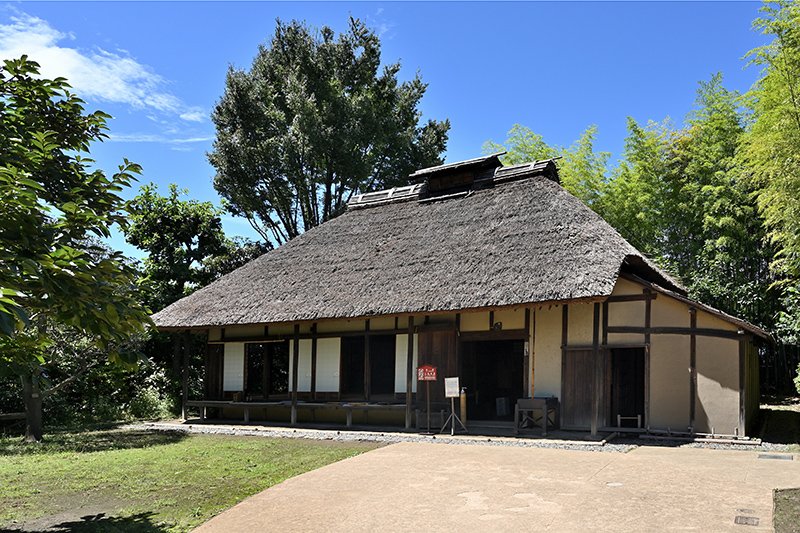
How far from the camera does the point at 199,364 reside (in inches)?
804

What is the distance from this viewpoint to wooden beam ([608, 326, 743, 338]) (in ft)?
35.7

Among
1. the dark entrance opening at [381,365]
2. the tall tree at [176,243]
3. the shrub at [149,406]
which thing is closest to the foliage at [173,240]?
the tall tree at [176,243]

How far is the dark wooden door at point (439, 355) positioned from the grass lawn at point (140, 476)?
2.08 m

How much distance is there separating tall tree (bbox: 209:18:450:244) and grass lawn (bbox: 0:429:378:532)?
13.6 meters

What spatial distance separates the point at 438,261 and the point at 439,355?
1.99 meters

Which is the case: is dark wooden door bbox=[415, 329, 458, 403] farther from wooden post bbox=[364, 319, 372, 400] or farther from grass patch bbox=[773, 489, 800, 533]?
grass patch bbox=[773, 489, 800, 533]

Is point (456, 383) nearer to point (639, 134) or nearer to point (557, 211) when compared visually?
point (557, 211)

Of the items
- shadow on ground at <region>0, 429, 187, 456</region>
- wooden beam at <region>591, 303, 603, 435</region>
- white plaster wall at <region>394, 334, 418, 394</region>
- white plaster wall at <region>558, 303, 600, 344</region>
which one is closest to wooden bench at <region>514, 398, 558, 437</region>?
wooden beam at <region>591, 303, 603, 435</region>

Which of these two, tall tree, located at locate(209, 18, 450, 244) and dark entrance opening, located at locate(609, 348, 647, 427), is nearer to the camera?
dark entrance opening, located at locate(609, 348, 647, 427)

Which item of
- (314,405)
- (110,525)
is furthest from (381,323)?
(110,525)

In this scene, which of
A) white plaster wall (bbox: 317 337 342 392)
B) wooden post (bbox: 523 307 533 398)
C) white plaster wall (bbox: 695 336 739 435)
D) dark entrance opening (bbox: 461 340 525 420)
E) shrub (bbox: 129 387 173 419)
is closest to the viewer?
white plaster wall (bbox: 695 336 739 435)

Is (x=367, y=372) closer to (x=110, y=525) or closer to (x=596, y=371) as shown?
(x=596, y=371)

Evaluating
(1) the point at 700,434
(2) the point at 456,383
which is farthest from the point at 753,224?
(2) the point at 456,383

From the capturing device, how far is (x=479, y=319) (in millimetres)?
12742
